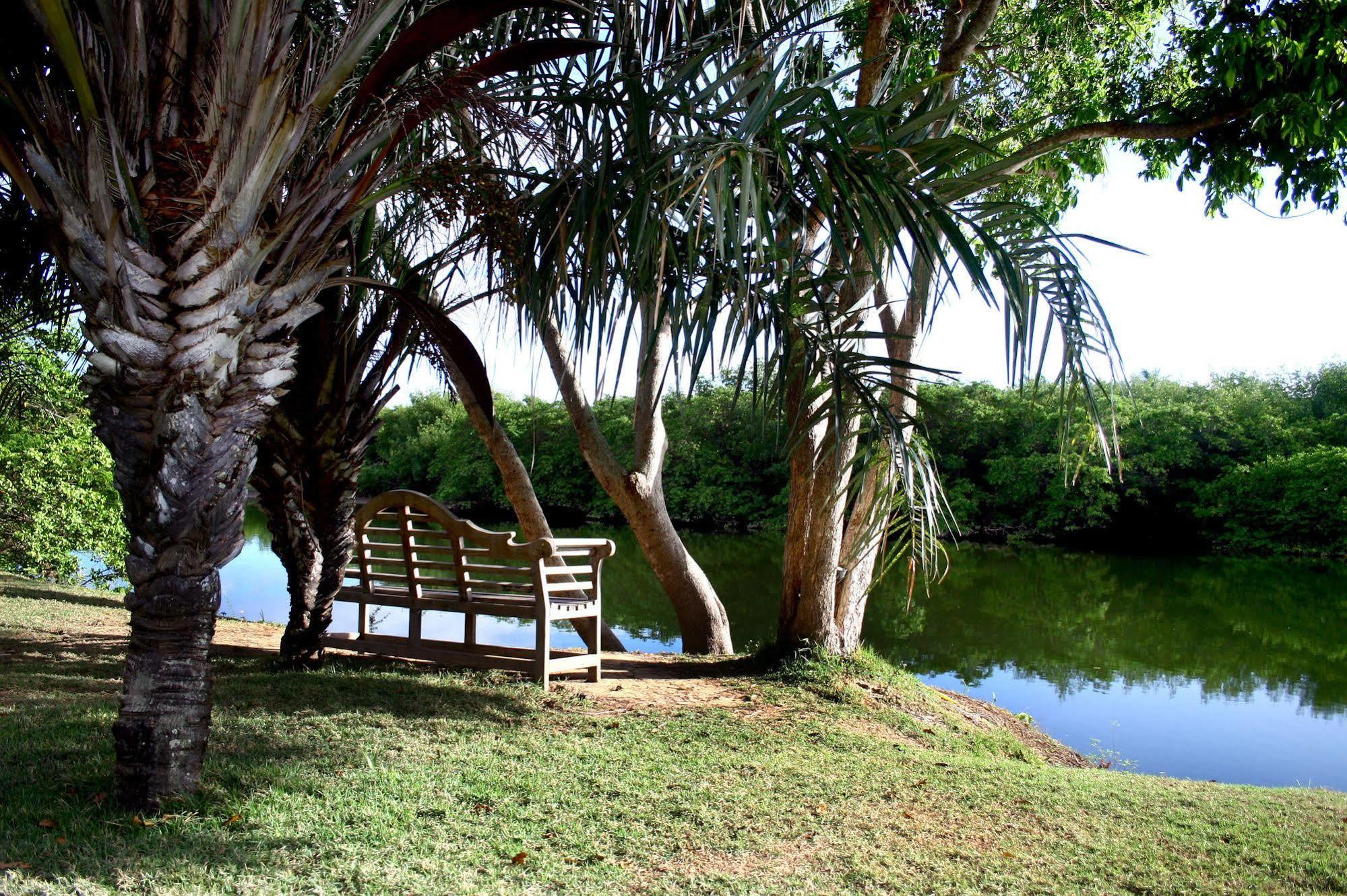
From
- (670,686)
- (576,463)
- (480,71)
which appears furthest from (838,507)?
(576,463)

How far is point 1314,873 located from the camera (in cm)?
333

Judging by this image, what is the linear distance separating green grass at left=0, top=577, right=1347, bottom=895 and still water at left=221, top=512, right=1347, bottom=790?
11.9 ft

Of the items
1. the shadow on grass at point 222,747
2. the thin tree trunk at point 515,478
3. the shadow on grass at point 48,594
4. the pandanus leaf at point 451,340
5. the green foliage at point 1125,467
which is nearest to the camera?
the shadow on grass at point 222,747

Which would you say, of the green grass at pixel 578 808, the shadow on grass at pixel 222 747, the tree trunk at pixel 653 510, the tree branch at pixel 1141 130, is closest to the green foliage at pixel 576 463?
the tree trunk at pixel 653 510

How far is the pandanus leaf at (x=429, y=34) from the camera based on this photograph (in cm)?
291

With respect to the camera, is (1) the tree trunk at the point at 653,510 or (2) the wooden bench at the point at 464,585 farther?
(1) the tree trunk at the point at 653,510

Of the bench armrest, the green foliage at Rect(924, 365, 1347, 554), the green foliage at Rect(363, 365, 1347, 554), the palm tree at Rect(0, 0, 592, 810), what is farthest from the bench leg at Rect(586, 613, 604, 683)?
the green foliage at Rect(924, 365, 1347, 554)

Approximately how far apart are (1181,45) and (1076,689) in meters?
6.41

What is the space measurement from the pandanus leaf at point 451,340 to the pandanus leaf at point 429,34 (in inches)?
31.5

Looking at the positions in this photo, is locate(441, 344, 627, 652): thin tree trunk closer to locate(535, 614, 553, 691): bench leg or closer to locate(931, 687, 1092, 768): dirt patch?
locate(535, 614, 553, 691): bench leg

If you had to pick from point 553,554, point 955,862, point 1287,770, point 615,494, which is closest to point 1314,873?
point 955,862

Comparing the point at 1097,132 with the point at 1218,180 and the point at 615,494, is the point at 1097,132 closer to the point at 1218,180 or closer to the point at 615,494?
the point at 1218,180

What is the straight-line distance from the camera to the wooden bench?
Answer: 5.25 m

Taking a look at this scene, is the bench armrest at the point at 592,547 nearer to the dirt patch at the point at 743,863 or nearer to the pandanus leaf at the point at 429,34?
the dirt patch at the point at 743,863
